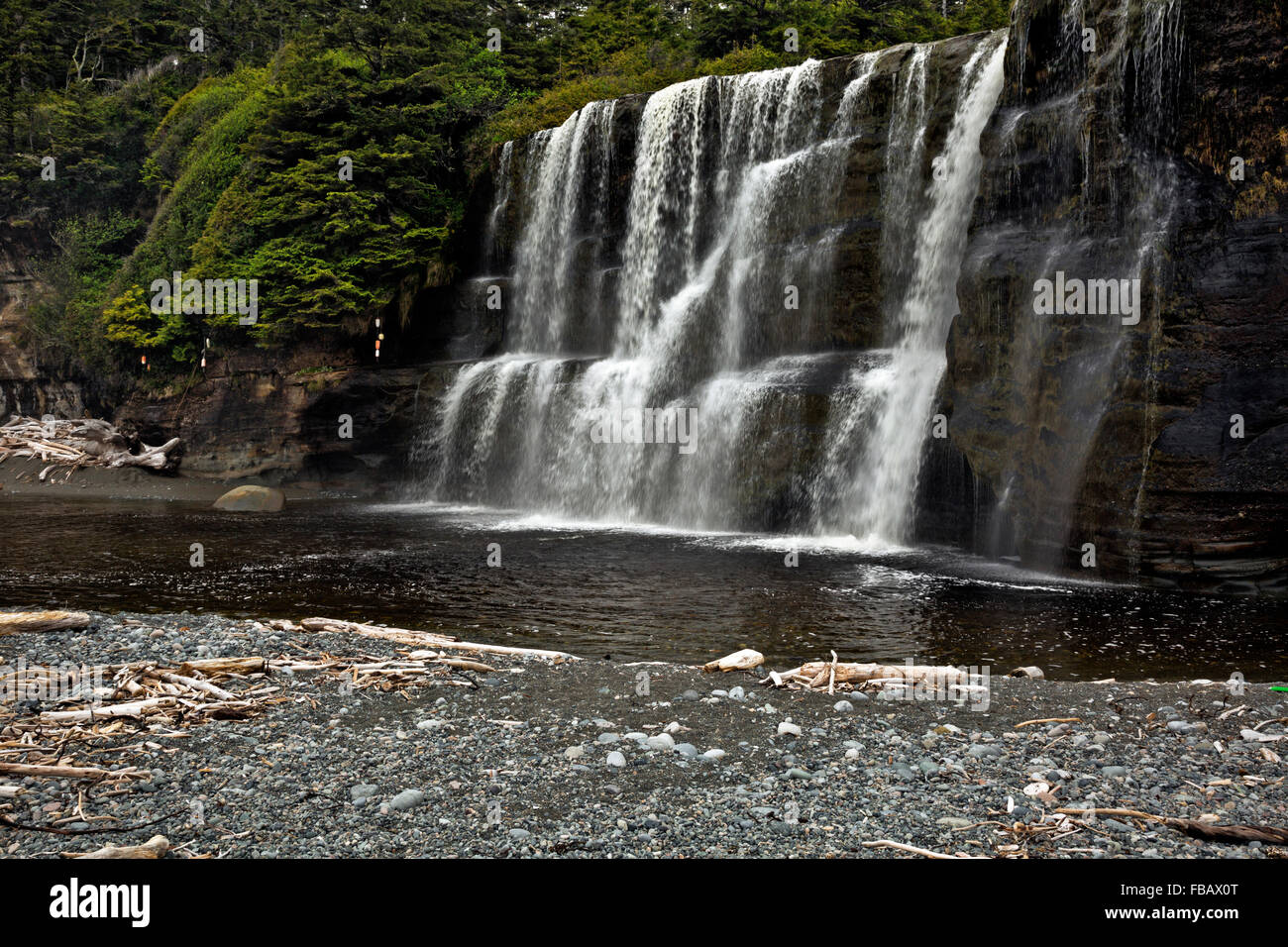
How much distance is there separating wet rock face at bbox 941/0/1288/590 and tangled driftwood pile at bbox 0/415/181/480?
23546 millimetres

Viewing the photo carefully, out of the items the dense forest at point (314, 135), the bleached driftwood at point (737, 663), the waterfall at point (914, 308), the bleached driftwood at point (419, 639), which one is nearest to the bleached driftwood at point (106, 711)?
the bleached driftwood at point (419, 639)

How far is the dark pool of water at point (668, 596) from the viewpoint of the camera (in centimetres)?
889

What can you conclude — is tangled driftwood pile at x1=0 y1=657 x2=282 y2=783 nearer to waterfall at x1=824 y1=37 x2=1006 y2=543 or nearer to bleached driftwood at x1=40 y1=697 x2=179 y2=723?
bleached driftwood at x1=40 y1=697 x2=179 y2=723

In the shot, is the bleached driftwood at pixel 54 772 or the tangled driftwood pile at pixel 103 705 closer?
the bleached driftwood at pixel 54 772

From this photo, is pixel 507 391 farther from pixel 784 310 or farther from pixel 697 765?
pixel 697 765

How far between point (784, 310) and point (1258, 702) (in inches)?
573

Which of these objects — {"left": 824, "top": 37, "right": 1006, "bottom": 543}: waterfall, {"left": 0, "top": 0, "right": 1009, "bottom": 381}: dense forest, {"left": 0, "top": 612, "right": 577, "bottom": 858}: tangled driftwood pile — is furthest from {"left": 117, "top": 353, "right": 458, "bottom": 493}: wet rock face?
{"left": 0, "top": 612, "right": 577, "bottom": 858}: tangled driftwood pile

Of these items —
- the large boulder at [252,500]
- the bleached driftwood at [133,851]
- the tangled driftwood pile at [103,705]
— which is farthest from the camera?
the large boulder at [252,500]

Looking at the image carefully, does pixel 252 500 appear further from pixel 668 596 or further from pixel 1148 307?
pixel 1148 307

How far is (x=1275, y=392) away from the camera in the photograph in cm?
1142

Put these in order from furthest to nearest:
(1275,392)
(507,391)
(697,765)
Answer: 1. (507,391)
2. (1275,392)
3. (697,765)

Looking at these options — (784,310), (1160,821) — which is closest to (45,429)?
(784,310)

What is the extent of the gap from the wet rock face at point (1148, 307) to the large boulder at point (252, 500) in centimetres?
1598

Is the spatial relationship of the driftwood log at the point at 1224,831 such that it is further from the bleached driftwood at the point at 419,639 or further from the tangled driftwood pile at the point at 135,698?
the bleached driftwood at the point at 419,639
